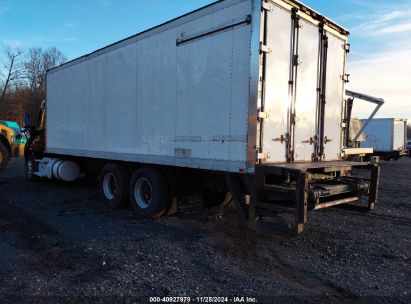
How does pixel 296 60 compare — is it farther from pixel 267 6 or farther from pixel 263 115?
pixel 263 115

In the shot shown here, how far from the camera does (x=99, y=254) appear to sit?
561cm

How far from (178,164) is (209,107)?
124 cm

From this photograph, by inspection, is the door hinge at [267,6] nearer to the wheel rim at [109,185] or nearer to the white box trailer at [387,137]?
the wheel rim at [109,185]

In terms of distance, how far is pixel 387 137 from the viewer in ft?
93.7

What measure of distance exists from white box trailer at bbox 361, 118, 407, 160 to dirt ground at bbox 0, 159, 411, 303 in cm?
2153

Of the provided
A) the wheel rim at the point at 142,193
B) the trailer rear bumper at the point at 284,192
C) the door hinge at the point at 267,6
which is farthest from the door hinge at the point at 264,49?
the wheel rim at the point at 142,193

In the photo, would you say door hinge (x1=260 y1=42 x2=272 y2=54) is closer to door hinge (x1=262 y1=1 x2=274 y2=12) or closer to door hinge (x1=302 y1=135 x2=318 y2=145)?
door hinge (x1=262 y1=1 x2=274 y2=12)

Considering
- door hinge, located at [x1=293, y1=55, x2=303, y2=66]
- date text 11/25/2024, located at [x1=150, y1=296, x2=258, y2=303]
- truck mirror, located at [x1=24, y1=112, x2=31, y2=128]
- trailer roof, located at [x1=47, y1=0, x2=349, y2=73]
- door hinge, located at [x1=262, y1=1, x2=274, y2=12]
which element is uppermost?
trailer roof, located at [x1=47, y1=0, x2=349, y2=73]

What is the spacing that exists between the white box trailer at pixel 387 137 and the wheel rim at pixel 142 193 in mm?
23385

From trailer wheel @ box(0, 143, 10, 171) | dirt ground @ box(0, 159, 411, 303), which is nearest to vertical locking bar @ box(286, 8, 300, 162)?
dirt ground @ box(0, 159, 411, 303)

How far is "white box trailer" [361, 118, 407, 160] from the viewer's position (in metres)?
28.4

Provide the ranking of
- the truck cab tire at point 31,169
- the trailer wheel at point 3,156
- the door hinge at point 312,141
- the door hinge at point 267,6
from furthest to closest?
the trailer wheel at point 3,156 < the truck cab tire at point 31,169 < the door hinge at point 312,141 < the door hinge at point 267,6

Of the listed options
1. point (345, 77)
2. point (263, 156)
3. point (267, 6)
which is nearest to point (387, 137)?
point (345, 77)

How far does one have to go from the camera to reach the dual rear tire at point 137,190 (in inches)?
301
